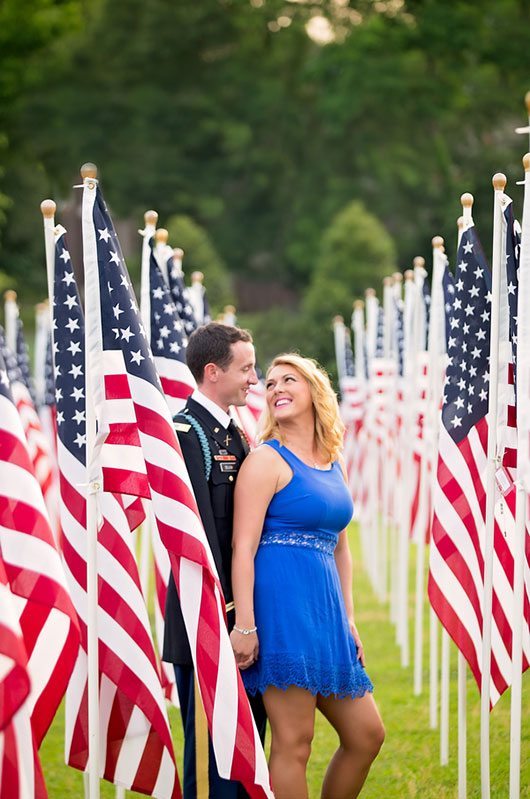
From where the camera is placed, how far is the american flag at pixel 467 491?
6.98 metres

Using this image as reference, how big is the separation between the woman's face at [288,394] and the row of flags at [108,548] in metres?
0.54

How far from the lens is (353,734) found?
19.5 ft

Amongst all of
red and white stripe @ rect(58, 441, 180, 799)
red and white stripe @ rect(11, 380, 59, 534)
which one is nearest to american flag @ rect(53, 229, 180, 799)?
red and white stripe @ rect(58, 441, 180, 799)

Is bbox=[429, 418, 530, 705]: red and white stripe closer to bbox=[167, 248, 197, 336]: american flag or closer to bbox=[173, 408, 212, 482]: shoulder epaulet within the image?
bbox=[173, 408, 212, 482]: shoulder epaulet

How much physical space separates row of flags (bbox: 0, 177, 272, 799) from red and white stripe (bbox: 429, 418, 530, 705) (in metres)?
1.72

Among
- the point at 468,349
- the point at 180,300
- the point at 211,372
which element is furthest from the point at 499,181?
the point at 180,300

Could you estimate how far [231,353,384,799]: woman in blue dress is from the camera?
229 inches

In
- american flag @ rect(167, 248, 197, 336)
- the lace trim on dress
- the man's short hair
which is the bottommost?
the lace trim on dress

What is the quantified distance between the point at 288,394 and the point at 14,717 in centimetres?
204

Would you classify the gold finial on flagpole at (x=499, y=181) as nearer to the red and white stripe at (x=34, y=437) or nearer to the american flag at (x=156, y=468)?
the american flag at (x=156, y=468)

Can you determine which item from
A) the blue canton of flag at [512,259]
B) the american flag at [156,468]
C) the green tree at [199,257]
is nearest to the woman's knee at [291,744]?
the american flag at [156,468]

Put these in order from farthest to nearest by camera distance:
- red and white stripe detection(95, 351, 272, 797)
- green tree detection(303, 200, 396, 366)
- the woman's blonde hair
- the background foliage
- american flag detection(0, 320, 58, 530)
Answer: the background foliage
green tree detection(303, 200, 396, 366)
american flag detection(0, 320, 58, 530)
the woman's blonde hair
red and white stripe detection(95, 351, 272, 797)

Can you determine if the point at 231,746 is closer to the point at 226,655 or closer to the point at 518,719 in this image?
the point at 226,655

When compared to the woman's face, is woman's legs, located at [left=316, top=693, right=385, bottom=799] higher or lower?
lower
